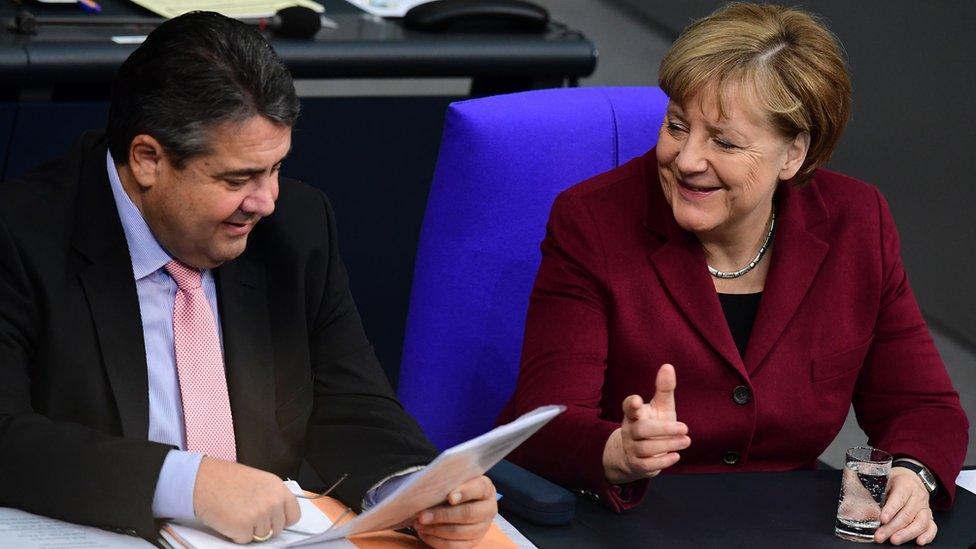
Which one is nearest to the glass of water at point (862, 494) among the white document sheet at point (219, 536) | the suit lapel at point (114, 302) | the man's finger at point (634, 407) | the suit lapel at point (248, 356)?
the man's finger at point (634, 407)

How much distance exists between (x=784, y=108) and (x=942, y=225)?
8.18ft

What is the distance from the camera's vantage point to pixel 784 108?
1984 mm

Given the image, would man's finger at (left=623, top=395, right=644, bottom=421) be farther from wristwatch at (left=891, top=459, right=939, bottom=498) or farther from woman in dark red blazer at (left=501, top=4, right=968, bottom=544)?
wristwatch at (left=891, top=459, right=939, bottom=498)

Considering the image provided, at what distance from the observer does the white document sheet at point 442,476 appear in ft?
4.57

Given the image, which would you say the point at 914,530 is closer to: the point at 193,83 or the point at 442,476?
the point at 442,476

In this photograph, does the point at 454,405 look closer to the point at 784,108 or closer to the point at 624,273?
the point at 624,273

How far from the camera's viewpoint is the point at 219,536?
148cm

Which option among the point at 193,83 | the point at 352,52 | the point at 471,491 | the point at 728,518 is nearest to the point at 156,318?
the point at 193,83

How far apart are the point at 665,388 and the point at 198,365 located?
554 mm

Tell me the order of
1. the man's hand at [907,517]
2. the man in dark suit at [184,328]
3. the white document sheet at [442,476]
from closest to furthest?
1. the white document sheet at [442,476]
2. the man in dark suit at [184,328]
3. the man's hand at [907,517]

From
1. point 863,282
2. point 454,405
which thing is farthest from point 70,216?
point 863,282

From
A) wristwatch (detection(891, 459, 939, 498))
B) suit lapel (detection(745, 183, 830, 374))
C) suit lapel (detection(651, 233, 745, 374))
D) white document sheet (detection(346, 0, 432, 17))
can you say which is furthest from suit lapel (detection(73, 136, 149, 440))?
white document sheet (detection(346, 0, 432, 17))

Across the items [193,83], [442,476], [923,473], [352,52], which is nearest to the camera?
[442,476]

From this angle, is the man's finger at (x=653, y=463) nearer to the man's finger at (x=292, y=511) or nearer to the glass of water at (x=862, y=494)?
the glass of water at (x=862, y=494)
